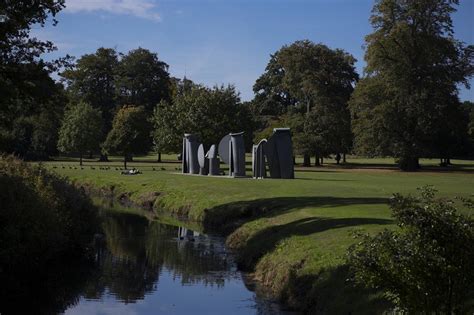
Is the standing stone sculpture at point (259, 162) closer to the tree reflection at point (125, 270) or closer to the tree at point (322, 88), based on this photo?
the tree reflection at point (125, 270)

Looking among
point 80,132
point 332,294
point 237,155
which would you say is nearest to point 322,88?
point 80,132

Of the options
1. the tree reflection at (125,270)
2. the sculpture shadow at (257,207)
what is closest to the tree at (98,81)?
the sculpture shadow at (257,207)

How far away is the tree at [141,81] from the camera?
111 metres

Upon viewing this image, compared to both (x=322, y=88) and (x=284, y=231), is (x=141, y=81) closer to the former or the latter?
(x=322, y=88)

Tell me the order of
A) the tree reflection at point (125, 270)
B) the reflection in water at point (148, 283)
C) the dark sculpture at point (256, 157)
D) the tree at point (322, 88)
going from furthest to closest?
the tree at point (322, 88) < the dark sculpture at point (256, 157) < the tree reflection at point (125, 270) < the reflection in water at point (148, 283)

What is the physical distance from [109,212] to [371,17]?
5034 cm

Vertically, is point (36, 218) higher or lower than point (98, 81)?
lower

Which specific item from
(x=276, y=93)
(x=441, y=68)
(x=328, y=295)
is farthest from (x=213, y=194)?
A: (x=276, y=93)

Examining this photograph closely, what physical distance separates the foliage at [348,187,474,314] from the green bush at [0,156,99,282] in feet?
39.2

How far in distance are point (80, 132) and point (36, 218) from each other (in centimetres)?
6114

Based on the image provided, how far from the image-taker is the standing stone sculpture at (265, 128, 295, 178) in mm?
44531

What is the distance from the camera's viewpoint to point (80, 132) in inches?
3039

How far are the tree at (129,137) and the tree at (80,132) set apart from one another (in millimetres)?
2092

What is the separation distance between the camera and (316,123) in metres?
82.2
